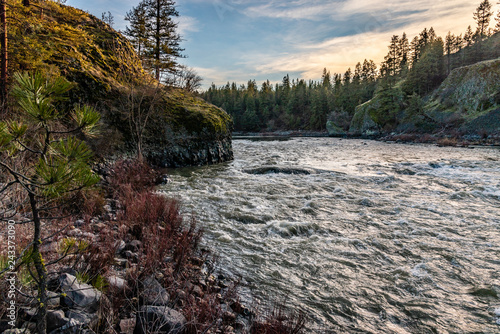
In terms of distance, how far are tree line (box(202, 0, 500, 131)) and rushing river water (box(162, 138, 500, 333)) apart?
43538 mm

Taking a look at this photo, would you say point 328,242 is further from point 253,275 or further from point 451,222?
point 451,222

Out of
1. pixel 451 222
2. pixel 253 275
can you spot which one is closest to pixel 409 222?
pixel 451 222

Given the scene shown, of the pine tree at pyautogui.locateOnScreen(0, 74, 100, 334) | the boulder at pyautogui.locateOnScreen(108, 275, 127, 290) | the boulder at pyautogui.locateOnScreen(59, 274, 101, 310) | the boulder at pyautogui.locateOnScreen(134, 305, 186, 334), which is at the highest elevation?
the pine tree at pyautogui.locateOnScreen(0, 74, 100, 334)

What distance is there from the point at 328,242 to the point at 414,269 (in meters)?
1.66

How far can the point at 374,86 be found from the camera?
7419cm

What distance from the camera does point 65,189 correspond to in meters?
1.85

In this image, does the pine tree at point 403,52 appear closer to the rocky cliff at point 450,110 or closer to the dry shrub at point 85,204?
the rocky cliff at point 450,110

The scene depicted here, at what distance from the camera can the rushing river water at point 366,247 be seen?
3.53 meters

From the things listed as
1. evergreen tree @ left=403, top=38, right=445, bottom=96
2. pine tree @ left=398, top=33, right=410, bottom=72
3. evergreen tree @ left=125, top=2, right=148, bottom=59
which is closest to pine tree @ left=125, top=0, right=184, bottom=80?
evergreen tree @ left=125, top=2, right=148, bottom=59

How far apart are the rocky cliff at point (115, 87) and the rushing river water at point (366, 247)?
515 centimetres

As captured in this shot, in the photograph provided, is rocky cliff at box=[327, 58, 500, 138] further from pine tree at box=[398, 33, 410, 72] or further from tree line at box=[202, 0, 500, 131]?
pine tree at box=[398, 33, 410, 72]

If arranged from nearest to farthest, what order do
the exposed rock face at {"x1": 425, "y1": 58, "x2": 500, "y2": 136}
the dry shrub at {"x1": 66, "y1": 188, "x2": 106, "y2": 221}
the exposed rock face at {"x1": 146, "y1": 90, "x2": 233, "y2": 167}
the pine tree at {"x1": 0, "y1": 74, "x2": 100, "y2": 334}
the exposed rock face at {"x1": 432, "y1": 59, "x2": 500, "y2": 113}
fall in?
the pine tree at {"x1": 0, "y1": 74, "x2": 100, "y2": 334}, the dry shrub at {"x1": 66, "y1": 188, "x2": 106, "y2": 221}, the exposed rock face at {"x1": 146, "y1": 90, "x2": 233, "y2": 167}, the exposed rock face at {"x1": 425, "y1": 58, "x2": 500, "y2": 136}, the exposed rock face at {"x1": 432, "y1": 59, "x2": 500, "y2": 113}

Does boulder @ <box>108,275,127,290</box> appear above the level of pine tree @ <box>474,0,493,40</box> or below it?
below

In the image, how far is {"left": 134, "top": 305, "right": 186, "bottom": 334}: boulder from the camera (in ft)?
8.23
